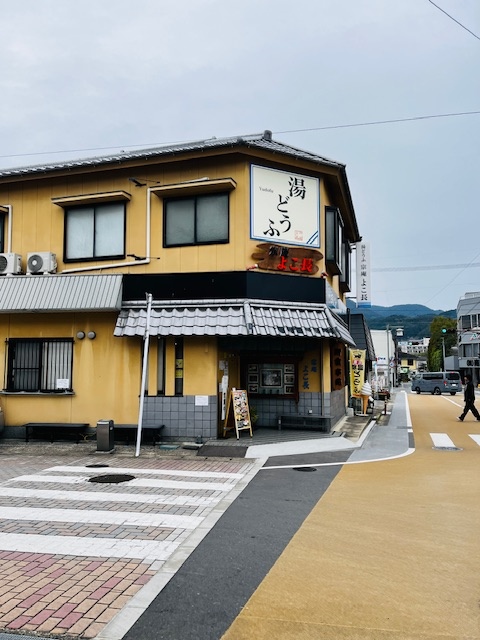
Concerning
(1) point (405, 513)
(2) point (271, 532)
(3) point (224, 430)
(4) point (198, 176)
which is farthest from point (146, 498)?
(4) point (198, 176)

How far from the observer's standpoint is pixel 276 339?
46.9 feet

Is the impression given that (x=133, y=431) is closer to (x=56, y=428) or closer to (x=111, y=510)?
(x=56, y=428)

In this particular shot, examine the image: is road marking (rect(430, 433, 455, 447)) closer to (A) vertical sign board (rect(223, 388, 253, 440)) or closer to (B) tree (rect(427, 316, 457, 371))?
(A) vertical sign board (rect(223, 388, 253, 440))

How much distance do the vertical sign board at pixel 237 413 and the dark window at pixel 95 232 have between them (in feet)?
17.7

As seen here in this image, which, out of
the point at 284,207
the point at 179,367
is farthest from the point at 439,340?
the point at 179,367

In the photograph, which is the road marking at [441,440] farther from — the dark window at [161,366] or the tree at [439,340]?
the tree at [439,340]

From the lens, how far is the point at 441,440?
48.8 feet

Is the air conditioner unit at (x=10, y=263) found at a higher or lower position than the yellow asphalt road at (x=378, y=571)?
higher

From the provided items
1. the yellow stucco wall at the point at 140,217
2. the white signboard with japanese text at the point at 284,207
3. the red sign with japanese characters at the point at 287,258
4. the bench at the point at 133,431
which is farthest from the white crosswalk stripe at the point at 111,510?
the white signboard with japanese text at the point at 284,207

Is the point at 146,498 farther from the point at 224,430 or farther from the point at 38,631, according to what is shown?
the point at 224,430

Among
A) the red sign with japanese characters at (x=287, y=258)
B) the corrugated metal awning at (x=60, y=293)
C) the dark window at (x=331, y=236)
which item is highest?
the dark window at (x=331, y=236)

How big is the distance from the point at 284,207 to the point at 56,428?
914cm

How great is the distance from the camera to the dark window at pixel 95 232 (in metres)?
14.8

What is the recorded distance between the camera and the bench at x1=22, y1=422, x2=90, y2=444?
13.8m
